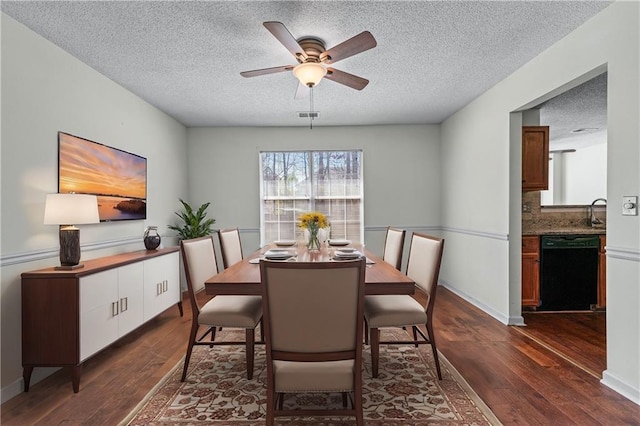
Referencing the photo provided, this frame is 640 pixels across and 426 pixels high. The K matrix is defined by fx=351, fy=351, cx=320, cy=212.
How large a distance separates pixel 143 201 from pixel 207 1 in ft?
8.18

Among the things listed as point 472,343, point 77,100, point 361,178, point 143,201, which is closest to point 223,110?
point 143,201

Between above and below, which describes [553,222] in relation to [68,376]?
above

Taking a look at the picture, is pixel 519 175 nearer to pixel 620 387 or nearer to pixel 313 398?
pixel 620 387

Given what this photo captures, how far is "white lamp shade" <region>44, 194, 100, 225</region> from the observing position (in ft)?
7.61

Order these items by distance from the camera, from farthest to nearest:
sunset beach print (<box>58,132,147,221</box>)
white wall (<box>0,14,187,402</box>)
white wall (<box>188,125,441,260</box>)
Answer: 1. white wall (<box>188,125,441,260</box>)
2. sunset beach print (<box>58,132,147,221</box>)
3. white wall (<box>0,14,187,402</box>)

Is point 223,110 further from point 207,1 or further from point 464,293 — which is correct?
point 464,293

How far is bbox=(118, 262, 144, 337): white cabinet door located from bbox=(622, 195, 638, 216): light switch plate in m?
3.56

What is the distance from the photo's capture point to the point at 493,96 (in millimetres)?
3781

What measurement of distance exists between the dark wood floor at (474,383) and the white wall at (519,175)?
0.29m

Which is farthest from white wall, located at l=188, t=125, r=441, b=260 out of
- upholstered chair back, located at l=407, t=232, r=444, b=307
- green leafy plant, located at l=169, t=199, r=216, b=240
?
upholstered chair back, located at l=407, t=232, r=444, b=307

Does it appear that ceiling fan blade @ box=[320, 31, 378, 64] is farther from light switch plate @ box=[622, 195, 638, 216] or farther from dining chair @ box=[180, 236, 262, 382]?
light switch plate @ box=[622, 195, 638, 216]

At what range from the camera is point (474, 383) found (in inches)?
91.6

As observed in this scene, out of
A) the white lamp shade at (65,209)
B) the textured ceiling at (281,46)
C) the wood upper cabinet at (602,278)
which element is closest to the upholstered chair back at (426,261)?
the textured ceiling at (281,46)

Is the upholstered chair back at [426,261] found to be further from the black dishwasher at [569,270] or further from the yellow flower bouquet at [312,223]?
the black dishwasher at [569,270]
